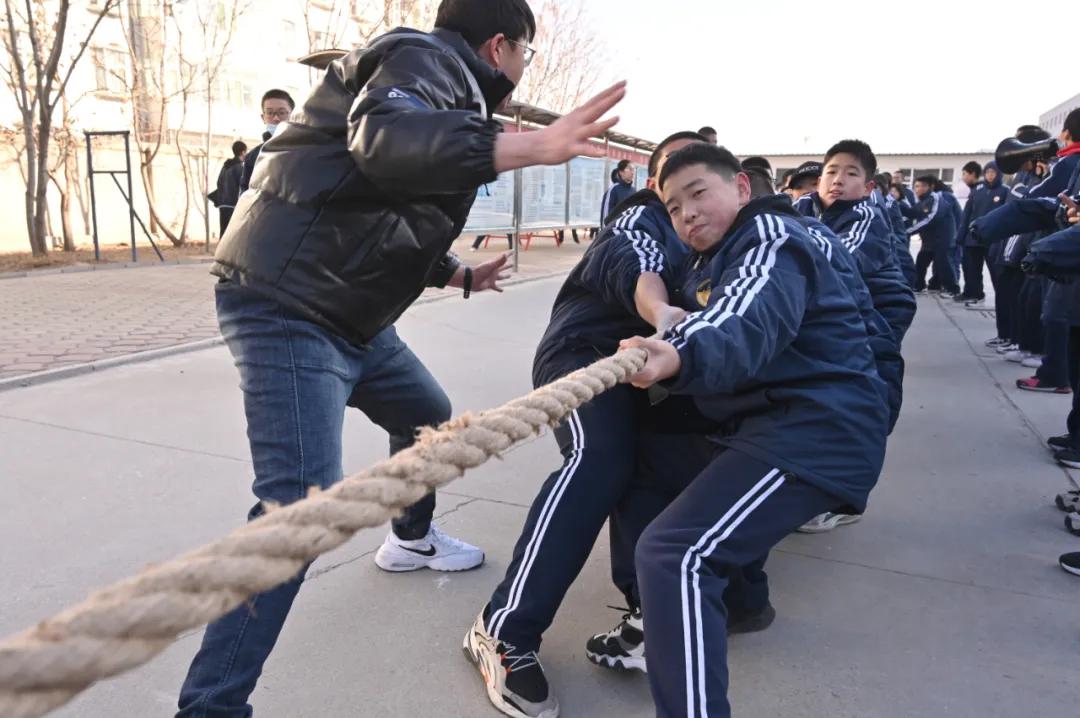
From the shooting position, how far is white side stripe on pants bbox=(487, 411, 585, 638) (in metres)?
2.18

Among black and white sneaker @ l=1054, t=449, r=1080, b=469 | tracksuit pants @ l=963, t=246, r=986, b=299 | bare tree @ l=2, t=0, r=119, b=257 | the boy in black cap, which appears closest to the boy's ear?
black and white sneaker @ l=1054, t=449, r=1080, b=469

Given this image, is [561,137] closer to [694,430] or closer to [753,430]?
[753,430]

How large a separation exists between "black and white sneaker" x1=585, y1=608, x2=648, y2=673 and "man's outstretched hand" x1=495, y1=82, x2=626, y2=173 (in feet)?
4.50

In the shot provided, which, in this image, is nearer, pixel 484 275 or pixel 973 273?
pixel 484 275

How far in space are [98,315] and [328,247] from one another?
6618 millimetres

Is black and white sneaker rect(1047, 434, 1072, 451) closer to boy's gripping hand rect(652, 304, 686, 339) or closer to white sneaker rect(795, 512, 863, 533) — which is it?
white sneaker rect(795, 512, 863, 533)

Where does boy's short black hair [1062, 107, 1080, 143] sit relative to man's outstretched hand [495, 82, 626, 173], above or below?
above

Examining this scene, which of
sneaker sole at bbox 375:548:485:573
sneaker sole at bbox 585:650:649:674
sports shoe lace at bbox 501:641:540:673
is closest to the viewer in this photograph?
sports shoe lace at bbox 501:641:540:673

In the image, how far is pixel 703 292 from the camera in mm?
2266

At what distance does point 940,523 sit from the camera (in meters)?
3.33

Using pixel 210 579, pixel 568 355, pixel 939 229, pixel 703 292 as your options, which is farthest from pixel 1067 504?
pixel 939 229

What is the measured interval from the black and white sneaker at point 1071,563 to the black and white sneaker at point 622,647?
164 cm

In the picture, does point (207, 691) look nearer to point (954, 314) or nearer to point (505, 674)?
point (505, 674)

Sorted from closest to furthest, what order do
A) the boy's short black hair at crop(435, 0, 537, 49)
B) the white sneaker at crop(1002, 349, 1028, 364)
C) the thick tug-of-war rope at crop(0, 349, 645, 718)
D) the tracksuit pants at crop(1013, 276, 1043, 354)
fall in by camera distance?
the thick tug-of-war rope at crop(0, 349, 645, 718)
the boy's short black hair at crop(435, 0, 537, 49)
the tracksuit pants at crop(1013, 276, 1043, 354)
the white sneaker at crop(1002, 349, 1028, 364)
